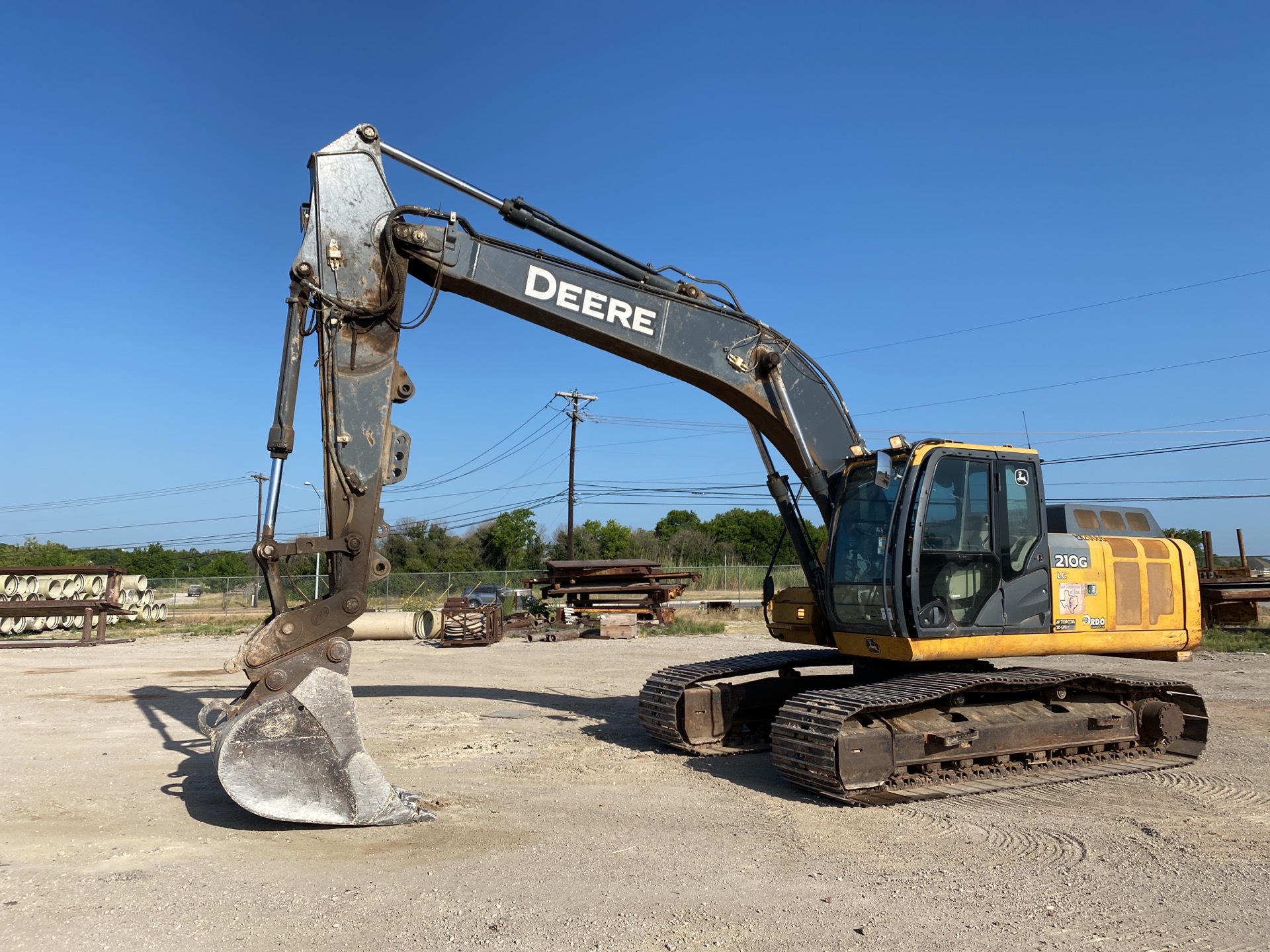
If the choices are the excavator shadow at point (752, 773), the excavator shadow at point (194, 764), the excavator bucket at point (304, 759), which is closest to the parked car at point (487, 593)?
the excavator shadow at point (194, 764)

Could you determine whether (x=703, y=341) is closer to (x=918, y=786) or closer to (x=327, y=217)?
(x=327, y=217)

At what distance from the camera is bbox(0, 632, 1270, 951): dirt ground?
435 cm

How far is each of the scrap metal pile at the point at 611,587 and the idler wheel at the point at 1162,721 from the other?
1792 centimetres

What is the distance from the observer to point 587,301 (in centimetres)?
748

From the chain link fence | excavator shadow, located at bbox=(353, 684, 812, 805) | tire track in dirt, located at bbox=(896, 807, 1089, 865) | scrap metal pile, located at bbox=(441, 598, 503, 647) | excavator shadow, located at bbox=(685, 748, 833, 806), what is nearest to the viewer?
tire track in dirt, located at bbox=(896, 807, 1089, 865)

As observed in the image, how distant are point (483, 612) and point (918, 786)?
52.9 ft

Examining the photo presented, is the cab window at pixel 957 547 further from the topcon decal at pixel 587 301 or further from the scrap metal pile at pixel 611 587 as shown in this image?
the scrap metal pile at pixel 611 587

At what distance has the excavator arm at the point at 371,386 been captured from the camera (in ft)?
19.0

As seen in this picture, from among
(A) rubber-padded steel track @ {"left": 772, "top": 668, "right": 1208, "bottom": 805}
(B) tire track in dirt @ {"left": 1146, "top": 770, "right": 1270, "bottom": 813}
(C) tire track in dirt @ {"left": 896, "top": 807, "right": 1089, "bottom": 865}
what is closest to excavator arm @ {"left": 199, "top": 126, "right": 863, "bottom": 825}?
(A) rubber-padded steel track @ {"left": 772, "top": 668, "right": 1208, "bottom": 805}

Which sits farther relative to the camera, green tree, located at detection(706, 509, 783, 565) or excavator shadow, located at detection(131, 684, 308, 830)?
green tree, located at detection(706, 509, 783, 565)

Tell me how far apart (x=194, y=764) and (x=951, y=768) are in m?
6.43

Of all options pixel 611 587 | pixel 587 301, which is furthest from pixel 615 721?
pixel 611 587

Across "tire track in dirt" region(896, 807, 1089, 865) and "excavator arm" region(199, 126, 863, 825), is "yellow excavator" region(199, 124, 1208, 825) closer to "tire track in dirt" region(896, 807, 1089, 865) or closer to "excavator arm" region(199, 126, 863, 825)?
"excavator arm" region(199, 126, 863, 825)

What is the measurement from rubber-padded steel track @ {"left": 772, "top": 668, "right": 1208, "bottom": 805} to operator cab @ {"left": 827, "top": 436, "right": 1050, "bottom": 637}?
46cm
